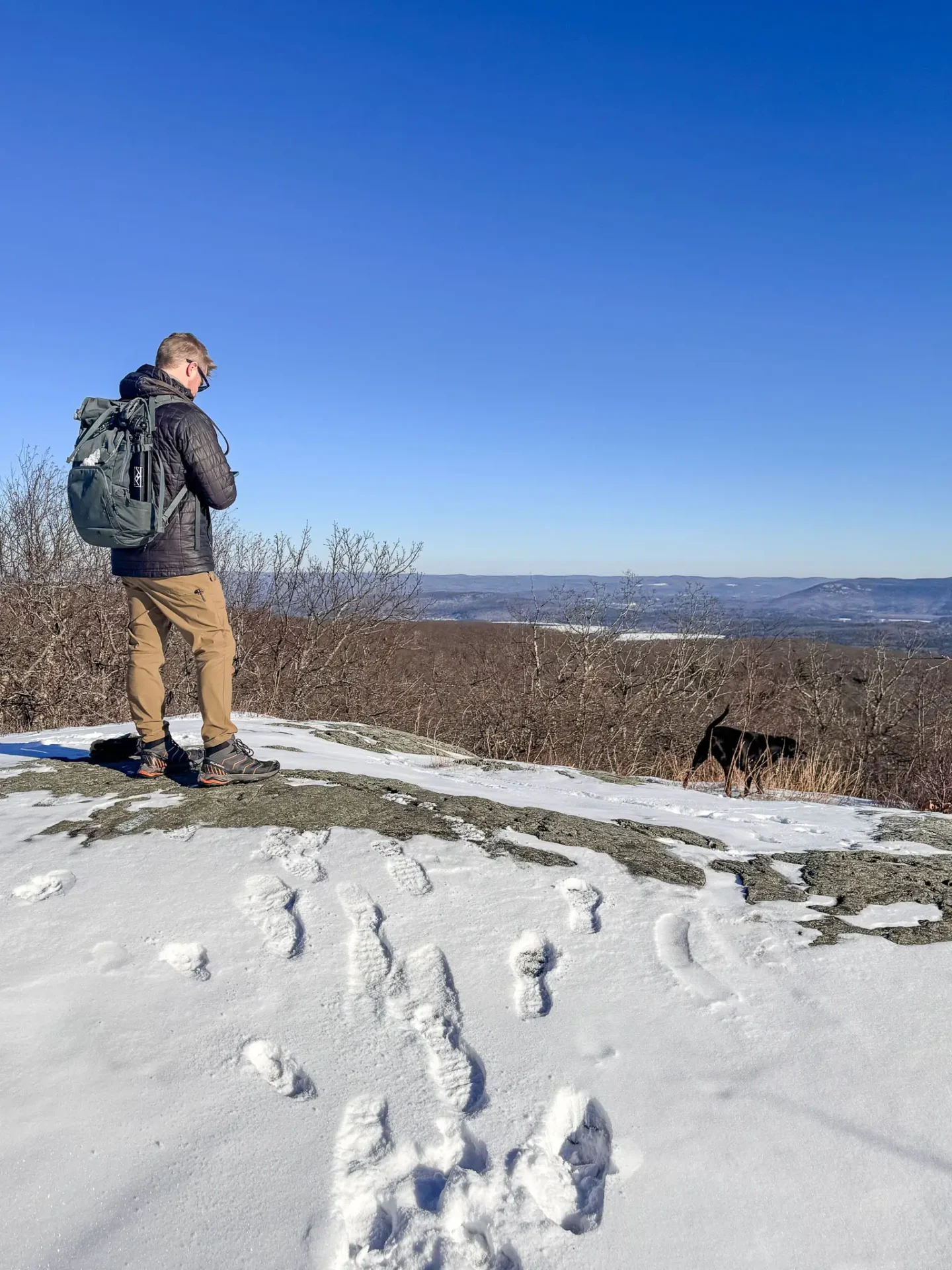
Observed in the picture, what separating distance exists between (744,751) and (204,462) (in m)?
5.90

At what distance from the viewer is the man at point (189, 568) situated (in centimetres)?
343

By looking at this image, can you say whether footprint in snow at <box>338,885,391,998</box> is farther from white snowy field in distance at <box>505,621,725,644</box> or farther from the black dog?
white snowy field in distance at <box>505,621,725,644</box>

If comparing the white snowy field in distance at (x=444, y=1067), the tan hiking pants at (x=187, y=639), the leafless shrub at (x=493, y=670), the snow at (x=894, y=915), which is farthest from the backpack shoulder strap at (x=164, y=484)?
the leafless shrub at (x=493, y=670)

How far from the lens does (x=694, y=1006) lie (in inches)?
88.5

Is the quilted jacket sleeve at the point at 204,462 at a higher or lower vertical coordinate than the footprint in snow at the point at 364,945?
higher

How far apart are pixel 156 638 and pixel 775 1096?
309cm

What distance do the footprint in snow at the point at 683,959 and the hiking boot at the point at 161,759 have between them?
244 centimetres

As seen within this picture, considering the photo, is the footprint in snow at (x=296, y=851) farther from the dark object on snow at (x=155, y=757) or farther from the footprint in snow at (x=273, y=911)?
the dark object on snow at (x=155, y=757)

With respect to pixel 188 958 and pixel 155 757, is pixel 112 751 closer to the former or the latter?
pixel 155 757

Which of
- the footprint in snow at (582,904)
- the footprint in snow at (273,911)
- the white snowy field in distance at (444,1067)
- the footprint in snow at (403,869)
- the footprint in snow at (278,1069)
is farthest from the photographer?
the footprint in snow at (403,869)

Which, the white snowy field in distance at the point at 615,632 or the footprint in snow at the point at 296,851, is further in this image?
the white snowy field in distance at the point at 615,632

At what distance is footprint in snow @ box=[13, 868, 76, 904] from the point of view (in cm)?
267

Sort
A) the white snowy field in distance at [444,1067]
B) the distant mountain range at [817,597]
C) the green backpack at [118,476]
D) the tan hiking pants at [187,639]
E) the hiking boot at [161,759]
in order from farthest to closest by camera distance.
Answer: the distant mountain range at [817,597], the hiking boot at [161,759], the tan hiking pants at [187,639], the green backpack at [118,476], the white snowy field in distance at [444,1067]

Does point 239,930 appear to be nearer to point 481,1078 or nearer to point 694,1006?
point 481,1078
